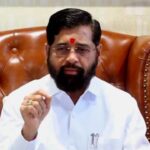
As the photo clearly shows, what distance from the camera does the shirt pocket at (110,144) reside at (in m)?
1.43

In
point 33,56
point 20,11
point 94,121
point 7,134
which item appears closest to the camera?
point 7,134

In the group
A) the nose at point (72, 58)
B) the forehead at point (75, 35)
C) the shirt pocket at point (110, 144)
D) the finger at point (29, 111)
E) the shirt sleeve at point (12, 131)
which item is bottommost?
the shirt pocket at point (110, 144)

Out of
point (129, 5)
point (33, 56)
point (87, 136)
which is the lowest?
point (87, 136)

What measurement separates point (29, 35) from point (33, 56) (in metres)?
0.11

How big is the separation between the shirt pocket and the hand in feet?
1.09

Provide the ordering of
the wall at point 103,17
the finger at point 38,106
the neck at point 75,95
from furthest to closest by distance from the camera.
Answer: the wall at point 103,17 → the neck at point 75,95 → the finger at point 38,106

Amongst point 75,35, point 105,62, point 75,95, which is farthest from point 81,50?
point 105,62

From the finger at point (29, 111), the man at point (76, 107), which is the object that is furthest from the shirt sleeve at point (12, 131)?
the finger at point (29, 111)

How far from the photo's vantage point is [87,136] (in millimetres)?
1442

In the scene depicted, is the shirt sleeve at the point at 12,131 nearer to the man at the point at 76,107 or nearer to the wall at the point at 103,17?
the man at the point at 76,107

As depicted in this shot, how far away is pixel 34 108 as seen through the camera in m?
1.17

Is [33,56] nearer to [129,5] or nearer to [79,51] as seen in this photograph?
[79,51]

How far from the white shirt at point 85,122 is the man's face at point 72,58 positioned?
3.3 inches

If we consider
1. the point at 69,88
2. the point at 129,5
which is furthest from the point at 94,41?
the point at 129,5
